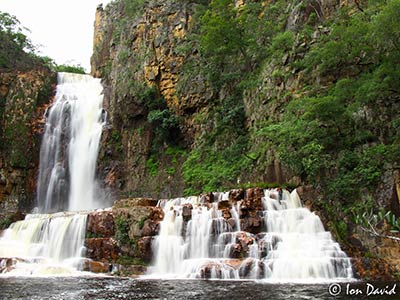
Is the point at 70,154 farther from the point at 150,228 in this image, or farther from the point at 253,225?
the point at 253,225

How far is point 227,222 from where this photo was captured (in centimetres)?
1516

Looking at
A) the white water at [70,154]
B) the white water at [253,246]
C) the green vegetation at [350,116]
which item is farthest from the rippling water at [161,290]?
the white water at [70,154]

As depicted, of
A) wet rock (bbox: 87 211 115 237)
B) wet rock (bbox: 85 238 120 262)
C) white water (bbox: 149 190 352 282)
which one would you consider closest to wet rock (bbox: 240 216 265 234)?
white water (bbox: 149 190 352 282)

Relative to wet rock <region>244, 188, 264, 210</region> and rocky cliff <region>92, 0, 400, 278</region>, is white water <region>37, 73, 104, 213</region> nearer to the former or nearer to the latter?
rocky cliff <region>92, 0, 400, 278</region>

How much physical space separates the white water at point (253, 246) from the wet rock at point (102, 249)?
195cm

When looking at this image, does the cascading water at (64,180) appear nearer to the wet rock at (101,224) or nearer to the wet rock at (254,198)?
the wet rock at (101,224)

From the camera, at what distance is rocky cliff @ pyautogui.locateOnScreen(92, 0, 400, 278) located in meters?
15.4

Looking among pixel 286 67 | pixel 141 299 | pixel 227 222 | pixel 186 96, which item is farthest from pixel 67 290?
pixel 186 96

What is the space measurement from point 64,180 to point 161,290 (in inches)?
802

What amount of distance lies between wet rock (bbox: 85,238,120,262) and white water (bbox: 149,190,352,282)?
1.95m

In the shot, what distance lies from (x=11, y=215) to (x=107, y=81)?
62.7ft

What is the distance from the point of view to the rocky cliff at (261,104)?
1542 centimetres

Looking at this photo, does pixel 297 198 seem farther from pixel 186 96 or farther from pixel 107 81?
pixel 107 81

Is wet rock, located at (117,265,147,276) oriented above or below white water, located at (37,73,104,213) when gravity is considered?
below
